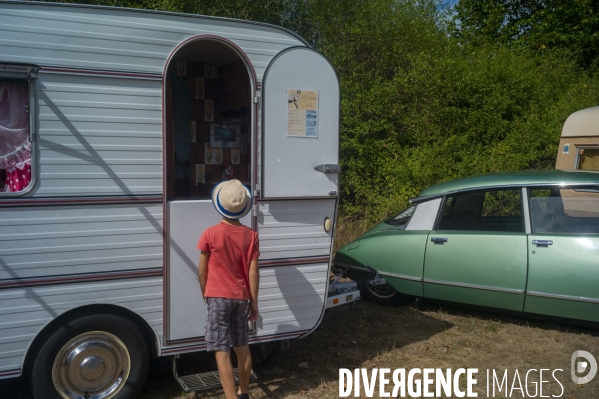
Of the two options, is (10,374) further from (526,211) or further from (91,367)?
(526,211)

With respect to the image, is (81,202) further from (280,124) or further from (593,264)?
(593,264)

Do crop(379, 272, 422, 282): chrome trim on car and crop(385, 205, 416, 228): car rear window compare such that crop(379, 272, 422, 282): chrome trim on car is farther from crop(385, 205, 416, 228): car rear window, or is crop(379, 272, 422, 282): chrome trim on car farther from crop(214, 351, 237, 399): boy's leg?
crop(214, 351, 237, 399): boy's leg

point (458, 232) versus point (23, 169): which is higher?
point (23, 169)

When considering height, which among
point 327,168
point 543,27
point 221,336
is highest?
point 543,27

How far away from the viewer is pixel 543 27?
1670 centimetres

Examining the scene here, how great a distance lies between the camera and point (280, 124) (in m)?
4.75

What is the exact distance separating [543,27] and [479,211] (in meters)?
12.0

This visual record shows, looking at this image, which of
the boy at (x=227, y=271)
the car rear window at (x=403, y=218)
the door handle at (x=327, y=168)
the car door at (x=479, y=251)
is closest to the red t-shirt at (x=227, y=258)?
the boy at (x=227, y=271)

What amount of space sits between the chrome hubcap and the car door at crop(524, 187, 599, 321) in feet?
13.9

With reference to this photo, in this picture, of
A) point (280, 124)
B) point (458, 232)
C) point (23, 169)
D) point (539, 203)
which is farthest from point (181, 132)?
point (539, 203)

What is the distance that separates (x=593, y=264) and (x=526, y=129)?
6876 mm

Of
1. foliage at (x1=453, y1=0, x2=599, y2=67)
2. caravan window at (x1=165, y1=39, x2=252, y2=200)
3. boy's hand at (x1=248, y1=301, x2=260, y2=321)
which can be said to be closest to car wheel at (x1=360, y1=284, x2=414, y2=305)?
caravan window at (x1=165, y1=39, x2=252, y2=200)

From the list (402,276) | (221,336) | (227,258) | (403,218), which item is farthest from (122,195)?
(403,218)

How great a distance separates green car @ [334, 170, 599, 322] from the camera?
5.97 meters
